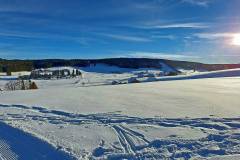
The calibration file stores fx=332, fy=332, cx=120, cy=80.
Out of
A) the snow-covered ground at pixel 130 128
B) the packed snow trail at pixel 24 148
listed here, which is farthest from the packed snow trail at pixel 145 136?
the packed snow trail at pixel 24 148

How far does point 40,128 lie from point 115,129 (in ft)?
4.76

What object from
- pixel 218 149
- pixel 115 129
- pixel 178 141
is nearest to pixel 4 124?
pixel 115 129

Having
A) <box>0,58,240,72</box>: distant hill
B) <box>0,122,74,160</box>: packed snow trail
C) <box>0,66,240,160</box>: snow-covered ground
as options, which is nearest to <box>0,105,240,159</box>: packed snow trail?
<box>0,66,240,160</box>: snow-covered ground

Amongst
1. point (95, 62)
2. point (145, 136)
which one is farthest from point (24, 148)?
point (95, 62)

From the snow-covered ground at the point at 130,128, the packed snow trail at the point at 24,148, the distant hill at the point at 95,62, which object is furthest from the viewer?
the distant hill at the point at 95,62

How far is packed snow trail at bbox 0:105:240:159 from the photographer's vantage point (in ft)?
15.8

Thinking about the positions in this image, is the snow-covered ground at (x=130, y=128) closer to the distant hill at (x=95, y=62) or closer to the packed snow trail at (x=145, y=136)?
the packed snow trail at (x=145, y=136)

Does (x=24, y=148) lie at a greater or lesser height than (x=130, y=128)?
lesser

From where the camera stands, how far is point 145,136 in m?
5.76

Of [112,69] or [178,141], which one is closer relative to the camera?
[178,141]

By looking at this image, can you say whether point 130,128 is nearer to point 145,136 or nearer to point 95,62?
point 145,136

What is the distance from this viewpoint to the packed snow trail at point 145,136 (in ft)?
15.8

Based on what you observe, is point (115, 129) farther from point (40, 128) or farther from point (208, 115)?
point (208, 115)

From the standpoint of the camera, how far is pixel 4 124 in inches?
266
